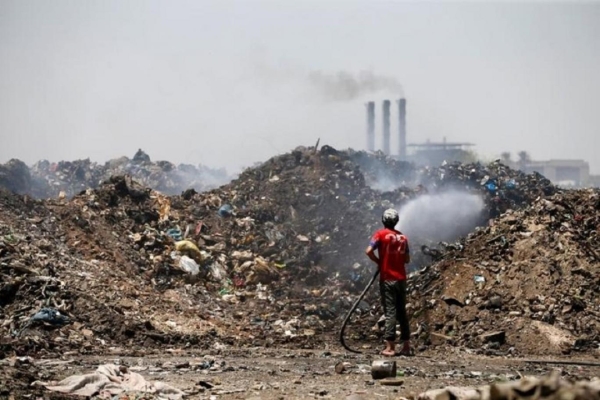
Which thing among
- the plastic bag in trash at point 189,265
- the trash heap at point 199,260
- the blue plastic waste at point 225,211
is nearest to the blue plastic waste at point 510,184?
the trash heap at point 199,260

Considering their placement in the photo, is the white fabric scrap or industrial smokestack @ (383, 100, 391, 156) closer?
the white fabric scrap

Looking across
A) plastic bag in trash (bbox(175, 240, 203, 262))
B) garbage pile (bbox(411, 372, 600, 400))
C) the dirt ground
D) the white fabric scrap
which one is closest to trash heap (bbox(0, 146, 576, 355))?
plastic bag in trash (bbox(175, 240, 203, 262))

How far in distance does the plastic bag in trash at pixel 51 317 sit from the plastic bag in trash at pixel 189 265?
421 cm

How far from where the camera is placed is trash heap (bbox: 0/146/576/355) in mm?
10633

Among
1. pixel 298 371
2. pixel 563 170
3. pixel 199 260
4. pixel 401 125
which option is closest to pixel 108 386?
pixel 298 371

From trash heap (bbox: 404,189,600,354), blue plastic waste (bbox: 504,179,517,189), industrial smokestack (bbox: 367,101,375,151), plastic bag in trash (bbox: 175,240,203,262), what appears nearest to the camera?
trash heap (bbox: 404,189,600,354)

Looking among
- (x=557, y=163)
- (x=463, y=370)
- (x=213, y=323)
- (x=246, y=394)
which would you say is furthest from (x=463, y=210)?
(x=557, y=163)

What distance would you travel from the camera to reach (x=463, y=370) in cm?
800

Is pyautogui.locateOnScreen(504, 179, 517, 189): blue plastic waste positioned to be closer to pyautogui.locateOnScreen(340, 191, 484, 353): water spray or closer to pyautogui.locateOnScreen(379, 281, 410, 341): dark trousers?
pyautogui.locateOnScreen(340, 191, 484, 353): water spray

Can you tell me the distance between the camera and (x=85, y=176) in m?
34.0

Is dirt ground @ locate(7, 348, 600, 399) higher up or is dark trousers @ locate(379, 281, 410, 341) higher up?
dark trousers @ locate(379, 281, 410, 341)

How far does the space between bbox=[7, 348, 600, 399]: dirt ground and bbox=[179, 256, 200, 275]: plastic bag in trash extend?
16.1 ft

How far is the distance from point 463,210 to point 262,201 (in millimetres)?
5707

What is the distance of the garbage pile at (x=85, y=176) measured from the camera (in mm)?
30688
